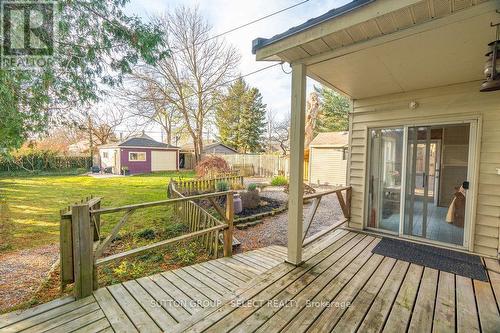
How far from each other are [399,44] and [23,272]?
18.5ft

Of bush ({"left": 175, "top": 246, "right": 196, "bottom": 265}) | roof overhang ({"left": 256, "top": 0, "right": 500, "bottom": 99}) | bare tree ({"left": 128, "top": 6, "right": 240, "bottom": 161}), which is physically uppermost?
bare tree ({"left": 128, "top": 6, "right": 240, "bottom": 161})

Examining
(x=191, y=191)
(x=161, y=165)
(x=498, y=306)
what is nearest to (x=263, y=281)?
(x=498, y=306)

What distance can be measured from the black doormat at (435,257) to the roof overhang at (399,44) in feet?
7.88

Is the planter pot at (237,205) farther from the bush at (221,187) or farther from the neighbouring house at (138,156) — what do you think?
the neighbouring house at (138,156)

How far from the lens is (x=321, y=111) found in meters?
22.2

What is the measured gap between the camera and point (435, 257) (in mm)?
3111

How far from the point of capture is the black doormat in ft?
9.04

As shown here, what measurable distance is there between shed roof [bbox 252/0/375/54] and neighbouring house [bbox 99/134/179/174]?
58.4 ft

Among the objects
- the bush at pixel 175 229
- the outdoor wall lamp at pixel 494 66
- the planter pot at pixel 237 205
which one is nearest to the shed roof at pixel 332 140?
the planter pot at pixel 237 205

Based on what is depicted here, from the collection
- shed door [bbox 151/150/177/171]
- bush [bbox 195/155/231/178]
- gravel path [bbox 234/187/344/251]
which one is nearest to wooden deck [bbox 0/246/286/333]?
gravel path [bbox 234/187/344/251]

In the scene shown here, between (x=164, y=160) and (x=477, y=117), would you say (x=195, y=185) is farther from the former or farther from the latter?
(x=164, y=160)

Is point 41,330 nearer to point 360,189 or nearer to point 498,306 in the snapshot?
point 498,306

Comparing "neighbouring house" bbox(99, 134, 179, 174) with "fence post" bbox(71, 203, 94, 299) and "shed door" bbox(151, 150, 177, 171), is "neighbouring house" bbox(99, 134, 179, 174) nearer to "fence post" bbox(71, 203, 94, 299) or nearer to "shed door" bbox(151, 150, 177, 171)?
"shed door" bbox(151, 150, 177, 171)

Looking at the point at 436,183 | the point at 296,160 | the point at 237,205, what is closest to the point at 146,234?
the point at 237,205
